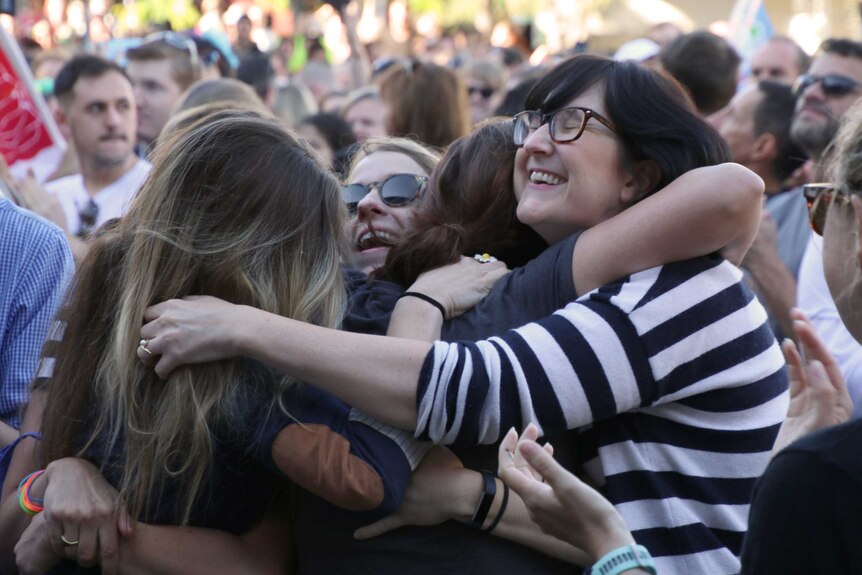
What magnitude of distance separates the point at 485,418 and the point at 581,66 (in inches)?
32.7

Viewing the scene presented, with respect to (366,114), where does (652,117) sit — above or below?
above

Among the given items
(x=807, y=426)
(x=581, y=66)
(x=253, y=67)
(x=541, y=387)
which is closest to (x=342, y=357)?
(x=541, y=387)

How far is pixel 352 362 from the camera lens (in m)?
2.08

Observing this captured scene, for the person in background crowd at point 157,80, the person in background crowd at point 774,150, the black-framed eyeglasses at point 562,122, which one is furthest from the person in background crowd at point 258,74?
the black-framed eyeglasses at point 562,122

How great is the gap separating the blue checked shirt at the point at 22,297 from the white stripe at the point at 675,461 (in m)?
1.59

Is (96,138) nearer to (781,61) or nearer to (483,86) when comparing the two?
(483,86)

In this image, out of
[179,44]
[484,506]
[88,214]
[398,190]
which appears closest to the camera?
[484,506]

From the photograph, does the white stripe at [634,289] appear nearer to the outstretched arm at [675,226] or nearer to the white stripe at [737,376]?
the outstretched arm at [675,226]

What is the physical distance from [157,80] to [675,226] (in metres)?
5.61

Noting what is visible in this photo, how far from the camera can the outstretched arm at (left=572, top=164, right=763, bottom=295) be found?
2150 mm

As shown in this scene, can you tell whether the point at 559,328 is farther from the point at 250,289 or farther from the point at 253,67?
the point at 253,67

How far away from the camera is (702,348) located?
2.13 m

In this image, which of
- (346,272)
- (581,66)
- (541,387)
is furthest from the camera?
(346,272)

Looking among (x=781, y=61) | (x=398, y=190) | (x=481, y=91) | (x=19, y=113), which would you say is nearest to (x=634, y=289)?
(x=398, y=190)
